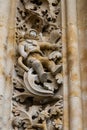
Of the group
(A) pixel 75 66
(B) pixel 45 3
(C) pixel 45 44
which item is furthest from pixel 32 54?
(B) pixel 45 3

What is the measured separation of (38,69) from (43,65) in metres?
0.08

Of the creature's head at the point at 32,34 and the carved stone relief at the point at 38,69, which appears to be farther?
the creature's head at the point at 32,34

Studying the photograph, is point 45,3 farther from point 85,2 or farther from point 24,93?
point 24,93

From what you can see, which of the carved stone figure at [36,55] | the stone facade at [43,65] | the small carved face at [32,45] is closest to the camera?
the stone facade at [43,65]

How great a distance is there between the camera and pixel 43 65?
2.69m

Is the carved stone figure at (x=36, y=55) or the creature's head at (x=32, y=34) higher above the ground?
the creature's head at (x=32, y=34)

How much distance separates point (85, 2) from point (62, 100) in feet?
2.71

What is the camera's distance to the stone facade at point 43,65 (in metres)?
2.47

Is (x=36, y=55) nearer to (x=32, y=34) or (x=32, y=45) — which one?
(x=32, y=45)

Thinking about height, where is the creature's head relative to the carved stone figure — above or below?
above

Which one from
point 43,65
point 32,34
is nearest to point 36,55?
point 43,65

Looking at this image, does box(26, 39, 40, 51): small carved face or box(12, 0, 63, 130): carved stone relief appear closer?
box(12, 0, 63, 130): carved stone relief

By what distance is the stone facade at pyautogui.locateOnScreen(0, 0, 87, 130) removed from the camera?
2.47 metres

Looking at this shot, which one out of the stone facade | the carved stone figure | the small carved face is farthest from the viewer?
the small carved face
